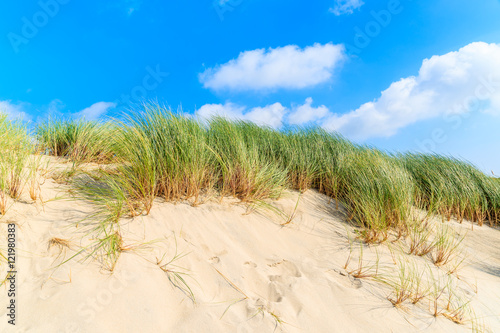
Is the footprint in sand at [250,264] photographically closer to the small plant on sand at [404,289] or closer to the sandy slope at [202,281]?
the sandy slope at [202,281]

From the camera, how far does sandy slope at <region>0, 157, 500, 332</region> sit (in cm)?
183

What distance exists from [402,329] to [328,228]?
5.07 feet

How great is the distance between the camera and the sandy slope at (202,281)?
1831mm

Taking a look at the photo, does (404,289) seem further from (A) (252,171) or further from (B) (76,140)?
(B) (76,140)

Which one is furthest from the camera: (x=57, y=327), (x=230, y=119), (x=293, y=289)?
(x=230, y=119)

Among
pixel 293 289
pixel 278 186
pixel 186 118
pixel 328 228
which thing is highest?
pixel 186 118

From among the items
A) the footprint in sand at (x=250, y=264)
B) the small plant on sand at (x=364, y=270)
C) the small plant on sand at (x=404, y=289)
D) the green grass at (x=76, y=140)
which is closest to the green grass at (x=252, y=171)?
the green grass at (x=76, y=140)

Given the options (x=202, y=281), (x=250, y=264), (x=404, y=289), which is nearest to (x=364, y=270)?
(x=404, y=289)

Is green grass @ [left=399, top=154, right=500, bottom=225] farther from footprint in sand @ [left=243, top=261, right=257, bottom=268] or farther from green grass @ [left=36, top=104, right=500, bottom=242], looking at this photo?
footprint in sand @ [left=243, top=261, right=257, bottom=268]

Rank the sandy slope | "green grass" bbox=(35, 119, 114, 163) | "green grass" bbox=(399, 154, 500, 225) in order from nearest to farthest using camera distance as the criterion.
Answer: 1. the sandy slope
2. "green grass" bbox=(35, 119, 114, 163)
3. "green grass" bbox=(399, 154, 500, 225)

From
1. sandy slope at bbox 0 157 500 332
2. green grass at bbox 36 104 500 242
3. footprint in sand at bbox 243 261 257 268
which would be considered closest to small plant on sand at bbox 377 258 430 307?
sandy slope at bbox 0 157 500 332

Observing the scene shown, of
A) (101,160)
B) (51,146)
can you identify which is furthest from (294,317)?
(51,146)

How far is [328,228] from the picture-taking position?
358 cm

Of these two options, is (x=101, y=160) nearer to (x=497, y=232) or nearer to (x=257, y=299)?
(x=257, y=299)
